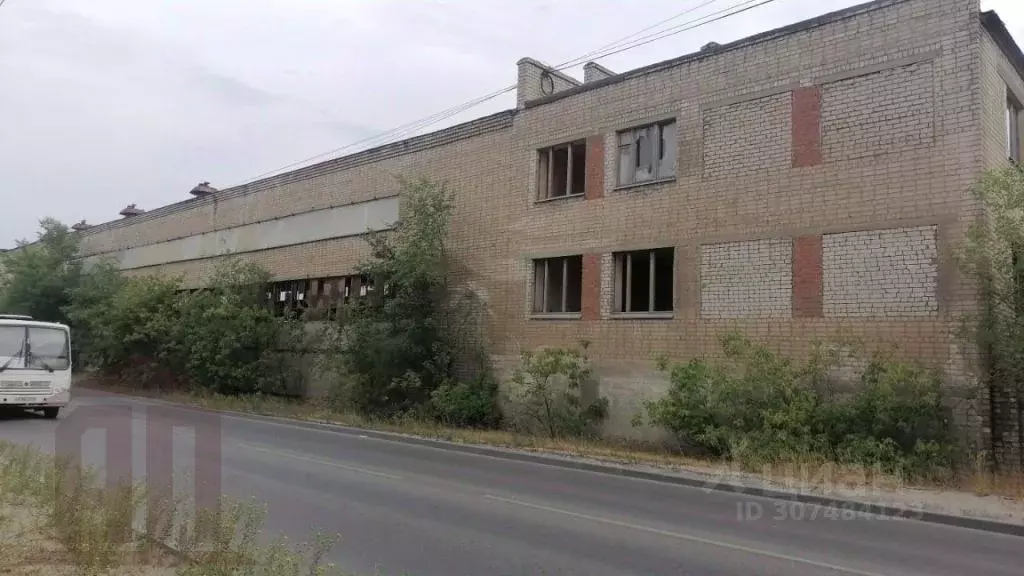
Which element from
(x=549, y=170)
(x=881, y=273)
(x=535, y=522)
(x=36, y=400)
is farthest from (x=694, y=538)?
(x=36, y=400)

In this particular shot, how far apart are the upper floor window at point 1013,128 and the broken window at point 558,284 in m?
9.13

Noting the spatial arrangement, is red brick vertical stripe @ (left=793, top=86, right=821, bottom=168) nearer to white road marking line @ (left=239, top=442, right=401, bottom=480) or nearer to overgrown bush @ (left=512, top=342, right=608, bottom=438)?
overgrown bush @ (left=512, top=342, right=608, bottom=438)

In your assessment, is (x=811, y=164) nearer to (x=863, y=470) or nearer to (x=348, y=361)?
(x=863, y=470)

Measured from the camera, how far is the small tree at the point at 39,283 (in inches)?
1485

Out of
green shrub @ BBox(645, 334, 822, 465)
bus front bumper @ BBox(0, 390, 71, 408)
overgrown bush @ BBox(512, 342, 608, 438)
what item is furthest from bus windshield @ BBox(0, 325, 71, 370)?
green shrub @ BBox(645, 334, 822, 465)

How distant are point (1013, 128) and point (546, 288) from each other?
10.6 metres

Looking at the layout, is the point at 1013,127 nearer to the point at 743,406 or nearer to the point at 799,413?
the point at 799,413

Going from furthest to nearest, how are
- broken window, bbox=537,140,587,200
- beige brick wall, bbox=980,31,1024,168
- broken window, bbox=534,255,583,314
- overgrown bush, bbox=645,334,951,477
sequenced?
broken window, bbox=537,140,587,200 < broken window, bbox=534,255,583,314 < beige brick wall, bbox=980,31,1024,168 < overgrown bush, bbox=645,334,951,477

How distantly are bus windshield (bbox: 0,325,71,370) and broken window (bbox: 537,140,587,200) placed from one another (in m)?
12.2

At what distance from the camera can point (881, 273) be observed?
1333cm

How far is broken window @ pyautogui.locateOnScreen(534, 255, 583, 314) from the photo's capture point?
18719mm

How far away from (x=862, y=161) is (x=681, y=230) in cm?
387

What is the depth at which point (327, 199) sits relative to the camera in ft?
87.3

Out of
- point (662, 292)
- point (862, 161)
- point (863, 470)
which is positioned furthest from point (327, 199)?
point (863, 470)
